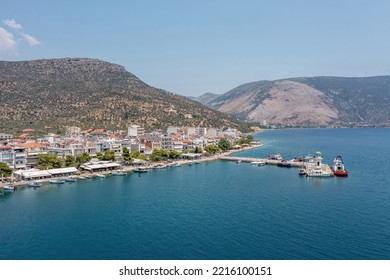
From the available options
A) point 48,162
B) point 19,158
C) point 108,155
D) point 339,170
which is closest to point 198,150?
point 108,155

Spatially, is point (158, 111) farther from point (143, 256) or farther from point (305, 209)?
point (143, 256)

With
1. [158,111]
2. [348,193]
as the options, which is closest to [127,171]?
[348,193]

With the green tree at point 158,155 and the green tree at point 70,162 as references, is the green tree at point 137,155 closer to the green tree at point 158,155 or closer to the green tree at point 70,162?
the green tree at point 158,155

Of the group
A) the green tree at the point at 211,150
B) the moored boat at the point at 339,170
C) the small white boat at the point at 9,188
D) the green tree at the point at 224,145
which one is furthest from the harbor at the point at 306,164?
the small white boat at the point at 9,188

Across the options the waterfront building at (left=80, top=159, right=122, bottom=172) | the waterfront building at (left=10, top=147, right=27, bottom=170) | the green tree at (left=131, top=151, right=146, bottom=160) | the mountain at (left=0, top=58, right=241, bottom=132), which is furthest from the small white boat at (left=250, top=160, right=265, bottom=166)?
the mountain at (left=0, top=58, right=241, bottom=132)

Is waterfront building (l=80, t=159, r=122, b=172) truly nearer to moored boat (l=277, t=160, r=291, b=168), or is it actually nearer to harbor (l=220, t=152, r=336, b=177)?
harbor (l=220, t=152, r=336, b=177)

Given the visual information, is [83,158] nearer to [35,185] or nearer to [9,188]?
[35,185]
